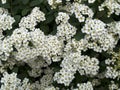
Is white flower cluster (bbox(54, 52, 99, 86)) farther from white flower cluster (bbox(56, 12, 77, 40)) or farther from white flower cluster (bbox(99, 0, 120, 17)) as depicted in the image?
white flower cluster (bbox(99, 0, 120, 17))

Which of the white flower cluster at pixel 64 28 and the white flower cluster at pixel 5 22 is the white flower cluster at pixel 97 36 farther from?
the white flower cluster at pixel 5 22

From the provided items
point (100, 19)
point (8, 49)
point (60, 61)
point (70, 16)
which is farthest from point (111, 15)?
point (8, 49)

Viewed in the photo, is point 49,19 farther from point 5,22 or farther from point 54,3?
point 5,22

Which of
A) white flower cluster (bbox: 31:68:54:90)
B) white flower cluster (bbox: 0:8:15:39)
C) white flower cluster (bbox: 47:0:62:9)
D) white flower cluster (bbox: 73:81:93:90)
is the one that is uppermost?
white flower cluster (bbox: 47:0:62:9)

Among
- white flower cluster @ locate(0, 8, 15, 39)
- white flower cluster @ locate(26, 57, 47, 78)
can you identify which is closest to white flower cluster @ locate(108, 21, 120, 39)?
white flower cluster @ locate(26, 57, 47, 78)

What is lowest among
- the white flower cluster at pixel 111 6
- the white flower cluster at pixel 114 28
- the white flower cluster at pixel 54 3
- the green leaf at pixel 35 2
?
the white flower cluster at pixel 114 28

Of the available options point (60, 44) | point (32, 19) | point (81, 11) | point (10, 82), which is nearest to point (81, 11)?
point (81, 11)

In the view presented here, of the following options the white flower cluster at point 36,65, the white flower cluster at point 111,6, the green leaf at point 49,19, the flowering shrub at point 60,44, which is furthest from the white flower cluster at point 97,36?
the white flower cluster at point 36,65
